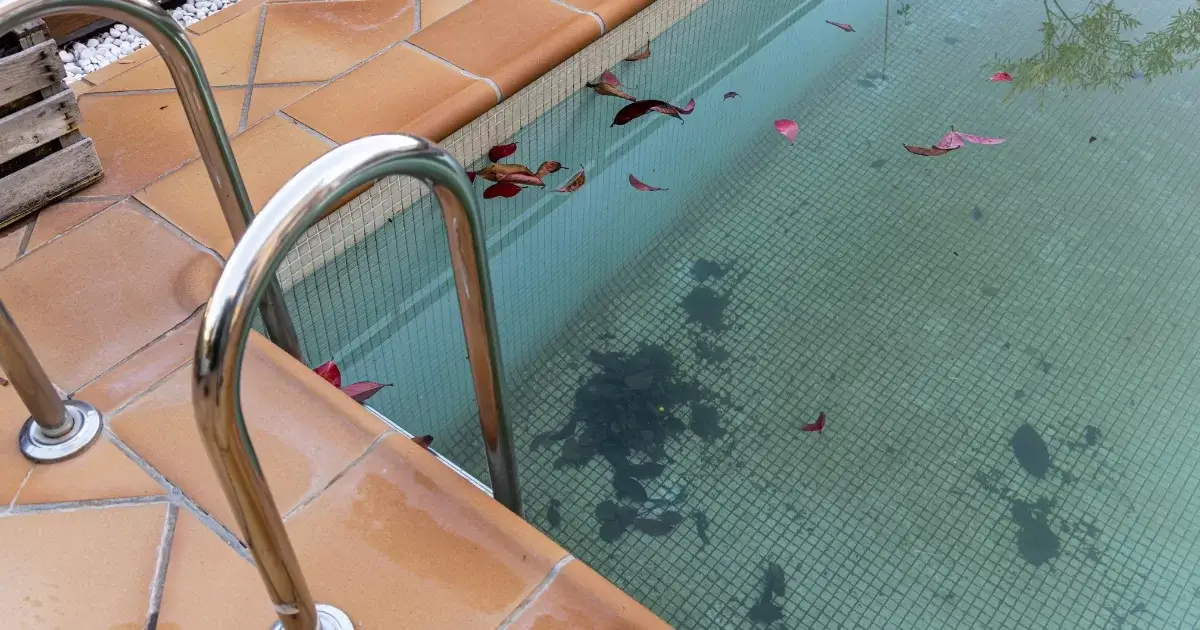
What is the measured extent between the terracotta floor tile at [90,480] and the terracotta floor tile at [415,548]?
0.28 meters

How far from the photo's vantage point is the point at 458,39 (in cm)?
254

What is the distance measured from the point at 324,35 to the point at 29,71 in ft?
2.95

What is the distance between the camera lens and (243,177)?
215 cm

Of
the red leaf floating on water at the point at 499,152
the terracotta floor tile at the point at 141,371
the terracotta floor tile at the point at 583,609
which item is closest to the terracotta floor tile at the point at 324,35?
the red leaf floating on water at the point at 499,152

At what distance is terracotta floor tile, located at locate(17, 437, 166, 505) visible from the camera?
150cm

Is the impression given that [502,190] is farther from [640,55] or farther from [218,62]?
[218,62]

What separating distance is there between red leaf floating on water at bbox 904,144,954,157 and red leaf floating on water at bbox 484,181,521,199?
1.22 m

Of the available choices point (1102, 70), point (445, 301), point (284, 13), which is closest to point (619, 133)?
point (445, 301)

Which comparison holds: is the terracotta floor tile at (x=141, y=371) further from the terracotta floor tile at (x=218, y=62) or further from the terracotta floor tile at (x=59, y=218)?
the terracotta floor tile at (x=218, y=62)

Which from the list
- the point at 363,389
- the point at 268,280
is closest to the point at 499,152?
the point at 363,389

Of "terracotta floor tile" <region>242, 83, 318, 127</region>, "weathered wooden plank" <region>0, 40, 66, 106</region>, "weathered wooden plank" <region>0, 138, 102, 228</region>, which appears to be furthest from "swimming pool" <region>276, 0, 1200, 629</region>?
"weathered wooden plank" <region>0, 40, 66, 106</region>

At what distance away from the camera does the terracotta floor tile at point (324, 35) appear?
98.4 inches

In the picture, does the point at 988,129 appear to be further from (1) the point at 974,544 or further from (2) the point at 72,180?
(2) the point at 72,180

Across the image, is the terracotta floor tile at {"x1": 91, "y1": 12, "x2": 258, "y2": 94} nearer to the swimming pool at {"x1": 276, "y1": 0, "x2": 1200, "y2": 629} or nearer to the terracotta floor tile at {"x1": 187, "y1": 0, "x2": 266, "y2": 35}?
the terracotta floor tile at {"x1": 187, "y1": 0, "x2": 266, "y2": 35}
